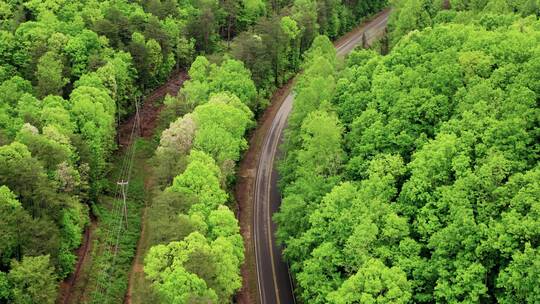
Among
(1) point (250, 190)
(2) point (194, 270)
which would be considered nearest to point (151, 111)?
(1) point (250, 190)

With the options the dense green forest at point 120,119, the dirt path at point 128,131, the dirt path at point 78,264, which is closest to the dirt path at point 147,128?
the dirt path at point 128,131

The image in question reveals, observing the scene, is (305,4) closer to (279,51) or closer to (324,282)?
(279,51)

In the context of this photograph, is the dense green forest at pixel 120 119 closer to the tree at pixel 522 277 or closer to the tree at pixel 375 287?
the tree at pixel 375 287

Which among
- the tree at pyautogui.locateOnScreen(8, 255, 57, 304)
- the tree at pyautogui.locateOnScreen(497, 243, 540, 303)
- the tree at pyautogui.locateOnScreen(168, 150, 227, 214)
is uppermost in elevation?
the tree at pyautogui.locateOnScreen(8, 255, 57, 304)

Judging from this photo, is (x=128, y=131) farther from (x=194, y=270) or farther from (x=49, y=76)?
(x=194, y=270)

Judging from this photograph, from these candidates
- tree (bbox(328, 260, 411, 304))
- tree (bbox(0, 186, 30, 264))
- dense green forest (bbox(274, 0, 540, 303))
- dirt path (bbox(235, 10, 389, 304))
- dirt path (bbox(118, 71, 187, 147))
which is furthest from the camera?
dirt path (bbox(118, 71, 187, 147))

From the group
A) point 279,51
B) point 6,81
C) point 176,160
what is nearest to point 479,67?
point 176,160

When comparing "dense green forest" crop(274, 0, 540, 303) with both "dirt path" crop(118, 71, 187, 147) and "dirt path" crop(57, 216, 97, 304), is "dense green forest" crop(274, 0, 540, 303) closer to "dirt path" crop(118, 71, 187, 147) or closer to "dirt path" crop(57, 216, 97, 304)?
"dirt path" crop(57, 216, 97, 304)

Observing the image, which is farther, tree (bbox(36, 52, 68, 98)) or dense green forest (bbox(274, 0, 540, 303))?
tree (bbox(36, 52, 68, 98))

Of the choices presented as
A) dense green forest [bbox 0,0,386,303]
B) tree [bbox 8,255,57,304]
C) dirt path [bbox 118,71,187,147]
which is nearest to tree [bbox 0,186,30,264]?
dense green forest [bbox 0,0,386,303]
